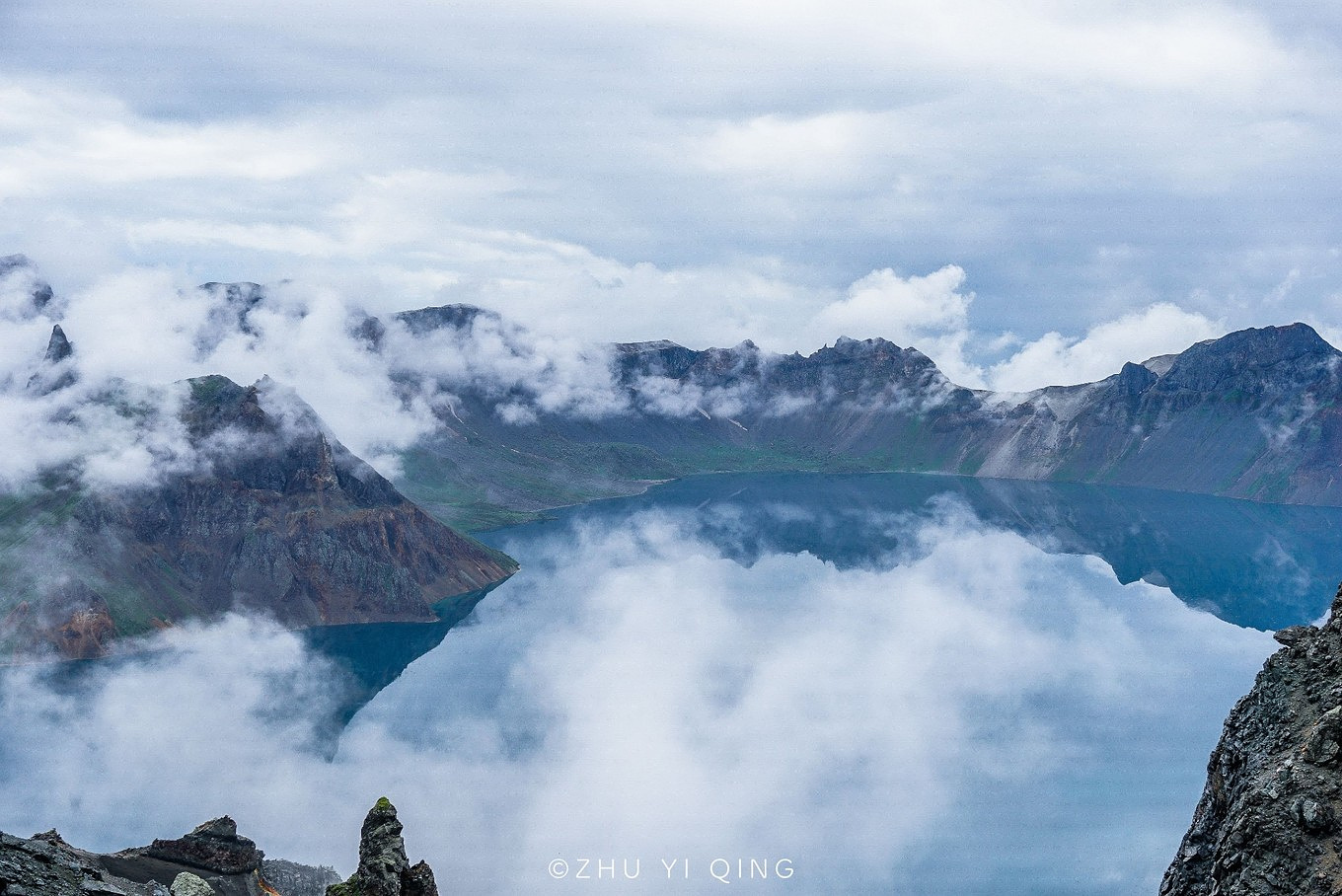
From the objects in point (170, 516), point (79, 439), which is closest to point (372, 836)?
point (170, 516)

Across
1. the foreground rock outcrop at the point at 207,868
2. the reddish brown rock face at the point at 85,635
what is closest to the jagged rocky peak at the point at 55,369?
the reddish brown rock face at the point at 85,635

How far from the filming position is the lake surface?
7788 centimetres

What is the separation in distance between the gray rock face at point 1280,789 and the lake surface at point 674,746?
5352cm

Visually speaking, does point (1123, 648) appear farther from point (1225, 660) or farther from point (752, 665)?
point (752, 665)

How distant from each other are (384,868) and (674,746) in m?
68.8

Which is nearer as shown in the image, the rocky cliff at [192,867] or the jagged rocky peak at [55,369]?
the rocky cliff at [192,867]

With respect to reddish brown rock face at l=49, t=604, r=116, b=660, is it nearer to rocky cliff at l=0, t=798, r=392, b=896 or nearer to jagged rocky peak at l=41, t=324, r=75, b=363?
jagged rocky peak at l=41, t=324, r=75, b=363

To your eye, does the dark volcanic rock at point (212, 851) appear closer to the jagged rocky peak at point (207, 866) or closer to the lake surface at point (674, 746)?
the jagged rocky peak at point (207, 866)

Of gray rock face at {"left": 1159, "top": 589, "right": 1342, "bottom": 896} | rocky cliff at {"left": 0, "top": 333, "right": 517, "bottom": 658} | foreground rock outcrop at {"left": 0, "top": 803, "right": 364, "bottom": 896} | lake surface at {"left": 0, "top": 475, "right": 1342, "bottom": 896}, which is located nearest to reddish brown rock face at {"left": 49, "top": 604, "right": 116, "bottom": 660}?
rocky cliff at {"left": 0, "top": 333, "right": 517, "bottom": 658}

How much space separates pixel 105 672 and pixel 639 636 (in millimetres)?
66147

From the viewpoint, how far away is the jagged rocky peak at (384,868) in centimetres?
3391

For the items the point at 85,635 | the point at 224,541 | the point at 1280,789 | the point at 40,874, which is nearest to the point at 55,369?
the point at 224,541

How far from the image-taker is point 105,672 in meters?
133

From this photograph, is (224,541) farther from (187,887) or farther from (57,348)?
(187,887)
